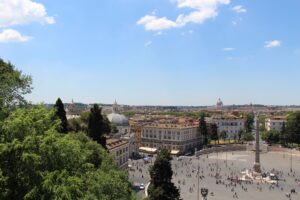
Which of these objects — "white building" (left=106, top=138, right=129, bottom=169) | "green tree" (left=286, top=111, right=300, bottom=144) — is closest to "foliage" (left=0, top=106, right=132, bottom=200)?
"white building" (left=106, top=138, right=129, bottom=169)

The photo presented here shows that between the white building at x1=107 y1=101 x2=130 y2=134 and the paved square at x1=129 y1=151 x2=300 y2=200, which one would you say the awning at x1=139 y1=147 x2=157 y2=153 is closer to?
the white building at x1=107 y1=101 x2=130 y2=134

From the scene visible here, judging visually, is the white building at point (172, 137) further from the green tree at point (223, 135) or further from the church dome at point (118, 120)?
the green tree at point (223, 135)

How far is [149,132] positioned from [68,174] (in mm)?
87941

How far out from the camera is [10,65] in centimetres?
2956

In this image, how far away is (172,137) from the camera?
327 ft

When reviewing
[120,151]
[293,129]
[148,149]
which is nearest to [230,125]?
[293,129]

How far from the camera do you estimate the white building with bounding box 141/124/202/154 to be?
323ft

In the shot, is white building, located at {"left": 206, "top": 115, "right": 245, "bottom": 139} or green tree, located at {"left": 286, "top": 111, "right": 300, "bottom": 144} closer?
green tree, located at {"left": 286, "top": 111, "right": 300, "bottom": 144}

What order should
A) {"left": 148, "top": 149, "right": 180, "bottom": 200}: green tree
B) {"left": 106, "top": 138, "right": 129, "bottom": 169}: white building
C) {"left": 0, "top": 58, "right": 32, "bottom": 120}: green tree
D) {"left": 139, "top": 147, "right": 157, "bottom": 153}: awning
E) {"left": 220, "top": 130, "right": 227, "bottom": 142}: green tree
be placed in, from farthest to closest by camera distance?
1. {"left": 220, "top": 130, "right": 227, "bottom": 142}: green tree
2. {"left": 139, "top": 147, "right": 157, "bottom": 153}: awning
3. {"left": 106, "top": 138, "right": 129, "bottom": 169}: white building
4. {"left": 148, "top": 149, "right": 180, "bottom": 200}: green tree
5. {"left": 0, "top": 58, "right": 32, "bottom": 120}: green tree

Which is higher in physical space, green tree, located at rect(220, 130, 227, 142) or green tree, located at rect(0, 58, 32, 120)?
green tree, located at rect(0, 58, 32, 120)

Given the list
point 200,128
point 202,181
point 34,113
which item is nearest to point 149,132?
point 200,128

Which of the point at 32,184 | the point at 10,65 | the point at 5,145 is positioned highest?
the point at 10,65

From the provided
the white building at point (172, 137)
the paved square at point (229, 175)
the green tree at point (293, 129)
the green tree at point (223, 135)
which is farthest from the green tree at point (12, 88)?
the green tree at point (223, 135)

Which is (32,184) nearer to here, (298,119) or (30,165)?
(30,165)
